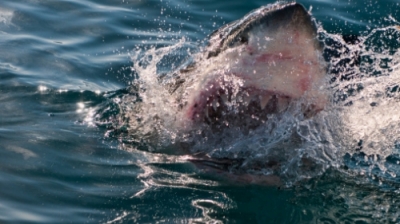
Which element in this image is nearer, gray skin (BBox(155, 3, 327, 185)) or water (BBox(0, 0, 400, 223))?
gray skin (BBox(155, 3, 327, 185))

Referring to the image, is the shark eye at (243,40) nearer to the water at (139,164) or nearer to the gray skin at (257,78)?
the gray skin at (257,78)

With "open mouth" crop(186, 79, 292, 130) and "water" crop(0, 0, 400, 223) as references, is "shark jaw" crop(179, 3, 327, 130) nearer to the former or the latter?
"open mouth" crop(186, 79, 292, 130)

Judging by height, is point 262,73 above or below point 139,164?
above

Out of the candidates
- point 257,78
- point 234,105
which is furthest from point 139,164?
point 257,78

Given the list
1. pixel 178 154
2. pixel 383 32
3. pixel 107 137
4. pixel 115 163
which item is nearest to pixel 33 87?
pixel 107 137

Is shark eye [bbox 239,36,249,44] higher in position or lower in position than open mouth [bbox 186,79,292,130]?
higher

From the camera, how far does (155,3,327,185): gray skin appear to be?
3.08 metres

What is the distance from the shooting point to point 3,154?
384 cm

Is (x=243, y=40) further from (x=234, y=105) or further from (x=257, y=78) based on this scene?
(x=234, y=105)

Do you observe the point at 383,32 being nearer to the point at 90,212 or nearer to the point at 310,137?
the point at 310,137

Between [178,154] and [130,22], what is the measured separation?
3.42 metres

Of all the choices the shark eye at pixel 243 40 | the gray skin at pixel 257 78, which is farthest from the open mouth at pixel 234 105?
the shark eye at pixel 243 40

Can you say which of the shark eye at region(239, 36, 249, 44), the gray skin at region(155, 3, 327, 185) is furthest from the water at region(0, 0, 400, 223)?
the shark eye at region(239, 36, 249, 44)

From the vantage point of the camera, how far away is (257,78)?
3066mm
